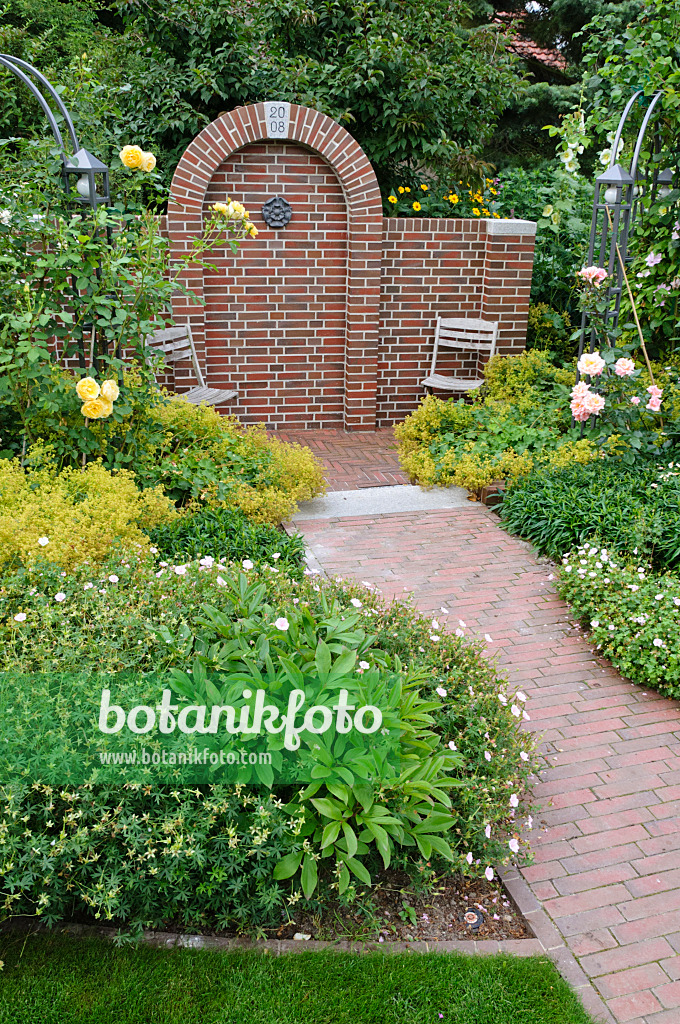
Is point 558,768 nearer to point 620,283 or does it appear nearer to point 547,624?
point 547,624

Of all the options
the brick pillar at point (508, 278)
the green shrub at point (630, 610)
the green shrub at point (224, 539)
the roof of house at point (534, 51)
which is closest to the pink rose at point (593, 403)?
the green shrub at point (630, 610)

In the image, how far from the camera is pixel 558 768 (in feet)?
11.1

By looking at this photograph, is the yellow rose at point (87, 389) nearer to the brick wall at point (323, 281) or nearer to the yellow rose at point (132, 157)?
the yellow rose at point (132, 157)

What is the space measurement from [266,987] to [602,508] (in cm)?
352

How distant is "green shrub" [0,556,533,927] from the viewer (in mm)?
2459

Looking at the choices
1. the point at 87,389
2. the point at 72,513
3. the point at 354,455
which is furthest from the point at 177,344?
the point at 72,513

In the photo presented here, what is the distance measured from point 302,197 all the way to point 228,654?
5.52m

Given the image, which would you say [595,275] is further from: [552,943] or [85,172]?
[552,943]

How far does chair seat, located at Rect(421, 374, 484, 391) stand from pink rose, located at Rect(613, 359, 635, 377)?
1758 mm

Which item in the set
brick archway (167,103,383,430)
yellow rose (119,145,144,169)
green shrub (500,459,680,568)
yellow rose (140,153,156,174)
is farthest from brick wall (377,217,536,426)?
yellow rose (119,145,144,169)

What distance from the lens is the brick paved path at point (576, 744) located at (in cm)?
262

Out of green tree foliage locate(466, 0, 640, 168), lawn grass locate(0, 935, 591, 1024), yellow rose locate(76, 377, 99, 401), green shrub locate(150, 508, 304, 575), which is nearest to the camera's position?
lawn grass locate(0, 935, 591, 1024)

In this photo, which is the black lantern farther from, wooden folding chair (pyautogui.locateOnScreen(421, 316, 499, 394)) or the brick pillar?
the brick pillar

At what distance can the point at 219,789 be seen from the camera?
8.46ft
